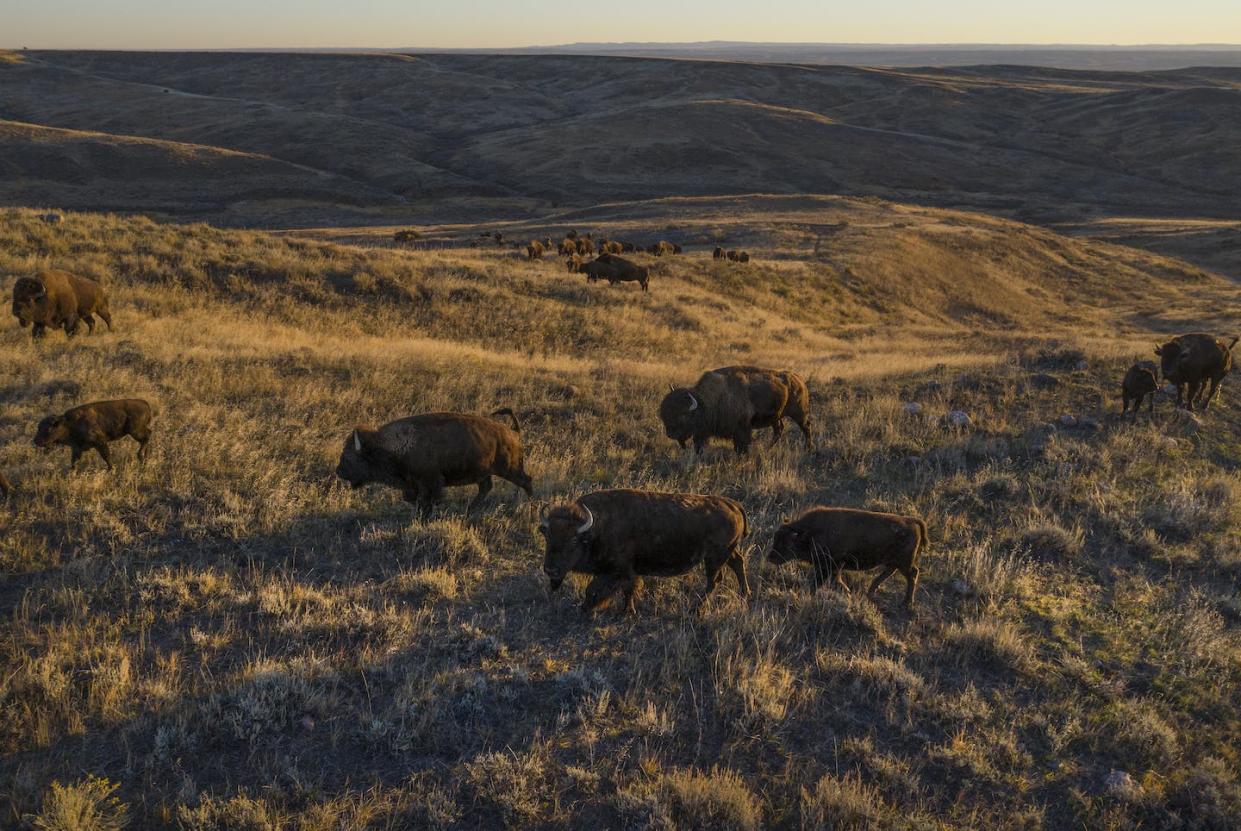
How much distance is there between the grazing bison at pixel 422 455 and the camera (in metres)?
8.77

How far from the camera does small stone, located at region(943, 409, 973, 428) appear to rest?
1373 centimetres

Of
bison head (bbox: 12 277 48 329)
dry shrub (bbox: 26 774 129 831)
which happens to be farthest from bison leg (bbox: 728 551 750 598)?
bison head (bbox: 12 277 48 329)

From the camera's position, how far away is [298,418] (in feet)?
39.1

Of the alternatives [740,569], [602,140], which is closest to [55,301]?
[740,569]

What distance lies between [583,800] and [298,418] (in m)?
8.63

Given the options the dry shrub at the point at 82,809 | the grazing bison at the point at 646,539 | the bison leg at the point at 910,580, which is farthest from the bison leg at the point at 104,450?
the bison leg at the point at 910,580

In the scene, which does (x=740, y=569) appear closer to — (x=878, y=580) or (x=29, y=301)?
(x=878, y=580)

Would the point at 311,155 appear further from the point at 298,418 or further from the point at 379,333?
the point at 298,418

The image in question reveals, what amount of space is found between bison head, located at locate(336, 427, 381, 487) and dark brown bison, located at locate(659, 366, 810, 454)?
4.37m

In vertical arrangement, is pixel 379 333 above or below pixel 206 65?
below

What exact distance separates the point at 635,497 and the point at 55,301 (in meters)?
14.1

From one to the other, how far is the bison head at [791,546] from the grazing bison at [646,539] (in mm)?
582

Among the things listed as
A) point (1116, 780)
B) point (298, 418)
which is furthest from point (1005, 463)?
point (298, 418)

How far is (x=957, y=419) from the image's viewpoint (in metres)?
13.8
